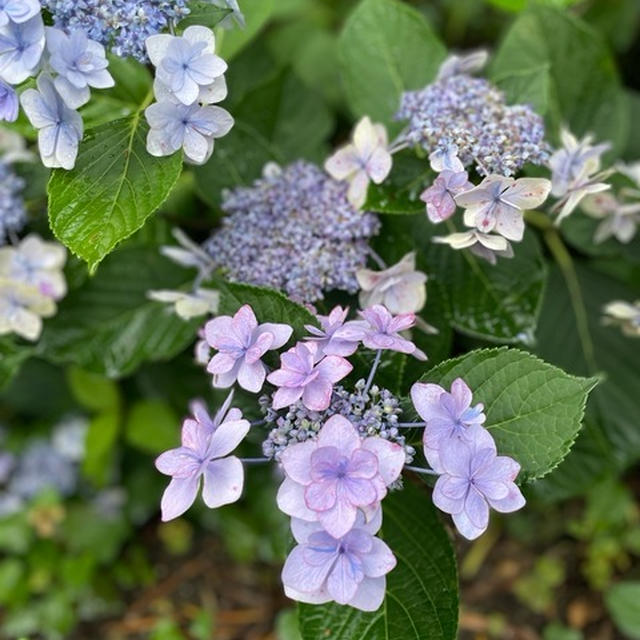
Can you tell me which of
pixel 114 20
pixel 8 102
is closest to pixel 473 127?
pixel 114 20

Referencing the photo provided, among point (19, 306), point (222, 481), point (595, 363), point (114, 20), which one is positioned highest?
point (114, 20)

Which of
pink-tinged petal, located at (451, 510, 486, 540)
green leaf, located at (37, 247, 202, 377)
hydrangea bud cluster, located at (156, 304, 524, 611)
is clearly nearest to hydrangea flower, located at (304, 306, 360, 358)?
hydrangea bud cluster, located at (156, 304, 524, 611)

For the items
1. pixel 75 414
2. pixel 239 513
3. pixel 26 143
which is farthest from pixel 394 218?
pixel 75 414

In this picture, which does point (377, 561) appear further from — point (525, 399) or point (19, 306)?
point (19, 306)

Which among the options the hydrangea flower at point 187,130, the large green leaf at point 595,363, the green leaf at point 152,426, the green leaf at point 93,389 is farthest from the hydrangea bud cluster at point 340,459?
the green leaf at point 93,389

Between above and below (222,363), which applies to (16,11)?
above

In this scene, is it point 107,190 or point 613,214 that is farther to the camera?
point 613,214

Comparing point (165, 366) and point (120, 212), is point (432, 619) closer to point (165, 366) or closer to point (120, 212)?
point (120, 212)
